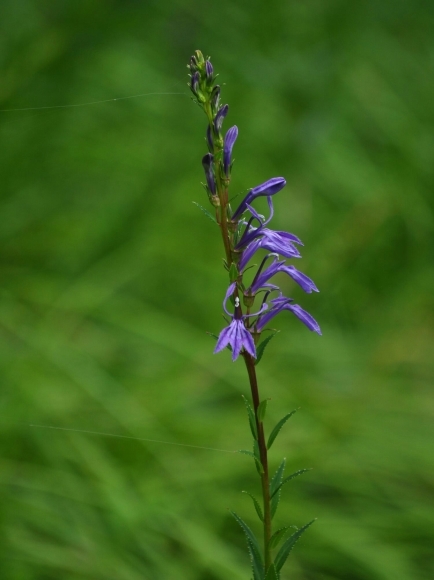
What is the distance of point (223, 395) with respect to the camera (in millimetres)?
1671

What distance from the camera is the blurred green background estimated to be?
138 centimetres

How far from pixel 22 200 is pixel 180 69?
1.05 m

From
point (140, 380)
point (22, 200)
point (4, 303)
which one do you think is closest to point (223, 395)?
point (140, 380)

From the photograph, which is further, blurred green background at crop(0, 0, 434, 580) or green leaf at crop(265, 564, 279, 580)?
blurred green background at crop(0, 0, 434, 580)

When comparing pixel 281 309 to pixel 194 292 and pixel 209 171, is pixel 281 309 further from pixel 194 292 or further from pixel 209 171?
pixel 194 292

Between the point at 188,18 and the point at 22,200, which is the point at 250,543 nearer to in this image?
the point at 22,200

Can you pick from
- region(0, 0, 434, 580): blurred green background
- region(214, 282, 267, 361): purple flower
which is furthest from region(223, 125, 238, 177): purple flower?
region(0, 0, 434, 580): blurred green background

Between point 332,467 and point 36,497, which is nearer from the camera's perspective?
point 36,497

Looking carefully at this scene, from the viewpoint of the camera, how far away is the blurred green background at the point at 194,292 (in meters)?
1.38

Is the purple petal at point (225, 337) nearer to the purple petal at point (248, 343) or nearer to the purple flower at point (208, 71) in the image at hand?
the purple petal at point (248, 343)

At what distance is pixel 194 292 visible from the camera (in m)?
1.99

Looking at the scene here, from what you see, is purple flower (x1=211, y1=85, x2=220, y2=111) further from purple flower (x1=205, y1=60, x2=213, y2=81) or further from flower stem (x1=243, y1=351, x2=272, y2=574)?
flower stem (x1=243, y1=351, x2=272, y2=574)

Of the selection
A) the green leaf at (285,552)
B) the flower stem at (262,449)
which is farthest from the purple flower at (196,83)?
the green leaf at (285,552)

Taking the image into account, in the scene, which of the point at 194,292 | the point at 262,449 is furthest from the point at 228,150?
the point at 194,292
